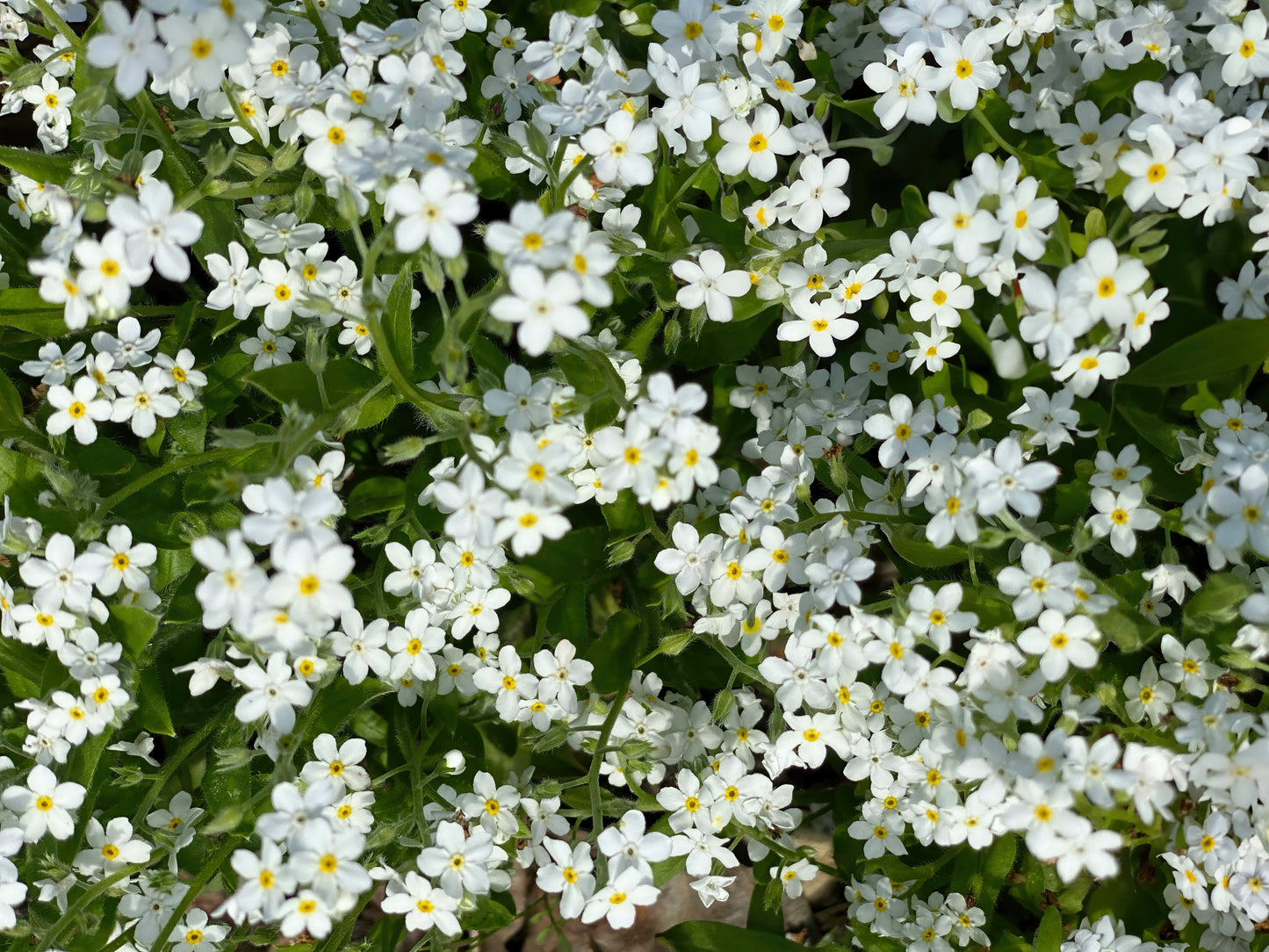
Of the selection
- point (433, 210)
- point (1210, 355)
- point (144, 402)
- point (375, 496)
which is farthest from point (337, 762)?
point (1210, 355)

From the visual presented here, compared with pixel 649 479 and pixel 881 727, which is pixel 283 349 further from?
pixel 881 727

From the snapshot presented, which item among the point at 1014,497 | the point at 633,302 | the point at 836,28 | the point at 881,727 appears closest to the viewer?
the point at 1014,497

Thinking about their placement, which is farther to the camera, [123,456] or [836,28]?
[836,28]

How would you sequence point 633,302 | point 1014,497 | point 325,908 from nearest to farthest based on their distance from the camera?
1. point 325,908
2. point 1014,497
3. point 633,302

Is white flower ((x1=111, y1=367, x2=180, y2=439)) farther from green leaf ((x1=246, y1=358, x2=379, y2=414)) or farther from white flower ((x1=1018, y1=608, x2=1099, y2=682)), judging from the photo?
white flower ((x1=1018, y1=608, x2=1099, y2=682))

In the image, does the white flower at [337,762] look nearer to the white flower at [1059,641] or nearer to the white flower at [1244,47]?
the white flower at [1059,641]

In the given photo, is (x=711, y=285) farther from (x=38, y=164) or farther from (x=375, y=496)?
(x=38, y=164)

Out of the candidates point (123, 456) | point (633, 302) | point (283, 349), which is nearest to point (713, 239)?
point (633, 302)

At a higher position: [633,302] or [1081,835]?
[633,302]
